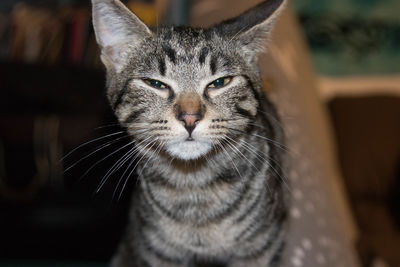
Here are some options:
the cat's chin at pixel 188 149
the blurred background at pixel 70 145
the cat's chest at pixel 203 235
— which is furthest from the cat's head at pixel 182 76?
the blurred background at pixel 70 145

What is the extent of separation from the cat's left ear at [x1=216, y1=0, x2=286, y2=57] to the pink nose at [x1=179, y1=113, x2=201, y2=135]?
21cm

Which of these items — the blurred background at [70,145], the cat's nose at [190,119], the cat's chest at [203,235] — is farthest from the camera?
Answer: the blurred background at [70,145]

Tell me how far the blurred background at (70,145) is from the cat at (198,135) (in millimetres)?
661

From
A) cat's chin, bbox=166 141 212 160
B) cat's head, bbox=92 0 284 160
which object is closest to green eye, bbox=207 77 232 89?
cat's head, bbox=92 0 284 160

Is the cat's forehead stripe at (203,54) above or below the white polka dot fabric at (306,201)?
above

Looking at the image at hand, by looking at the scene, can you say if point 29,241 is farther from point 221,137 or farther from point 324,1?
point 324,1

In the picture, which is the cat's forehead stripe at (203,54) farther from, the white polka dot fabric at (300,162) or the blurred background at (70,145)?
the blurred background at (70,145)

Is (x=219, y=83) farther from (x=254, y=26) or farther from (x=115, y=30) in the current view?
(x=115, y=30)

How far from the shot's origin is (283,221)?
3.82 feet

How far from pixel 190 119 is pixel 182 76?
0.10 metres

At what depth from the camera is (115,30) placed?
1016mm

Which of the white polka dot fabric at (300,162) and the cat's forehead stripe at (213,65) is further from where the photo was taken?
the white polka dot fabric at (300,162)

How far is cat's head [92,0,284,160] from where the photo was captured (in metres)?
0.96

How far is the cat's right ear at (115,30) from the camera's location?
951 millimetres
